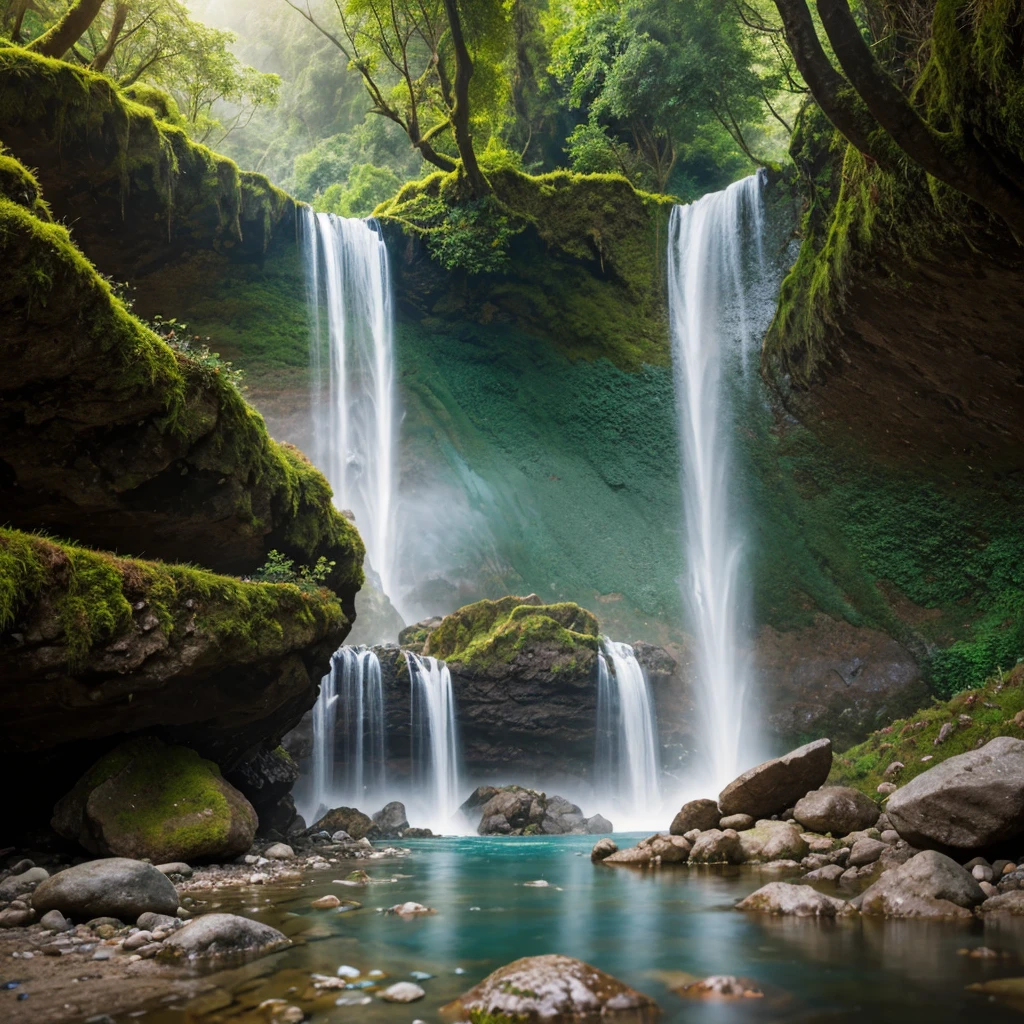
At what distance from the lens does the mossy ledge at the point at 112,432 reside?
6.51m

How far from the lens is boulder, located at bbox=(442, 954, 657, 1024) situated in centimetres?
332

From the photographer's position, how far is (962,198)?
24.0ft

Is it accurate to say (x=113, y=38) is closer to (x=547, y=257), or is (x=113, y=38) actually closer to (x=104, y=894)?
(x=547, y=257)

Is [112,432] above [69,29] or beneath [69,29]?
beneath

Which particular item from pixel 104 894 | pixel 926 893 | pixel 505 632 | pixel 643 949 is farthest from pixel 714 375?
pixel 104 894

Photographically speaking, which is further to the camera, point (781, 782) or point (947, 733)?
point (947, 733)

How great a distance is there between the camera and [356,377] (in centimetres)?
2522

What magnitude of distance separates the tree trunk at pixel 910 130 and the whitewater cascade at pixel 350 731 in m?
14.5

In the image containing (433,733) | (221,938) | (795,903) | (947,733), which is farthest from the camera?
(433,733)

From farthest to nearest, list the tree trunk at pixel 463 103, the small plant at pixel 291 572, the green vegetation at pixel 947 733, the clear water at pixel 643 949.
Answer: the tree trunk at pixel 463 103, the small plant at pixel 291 572, the green vegetation at pixel 947 733, the clear water at pixel 643 949

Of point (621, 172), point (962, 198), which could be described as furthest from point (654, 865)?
point (621, 172)

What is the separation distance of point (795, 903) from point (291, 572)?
756 cm

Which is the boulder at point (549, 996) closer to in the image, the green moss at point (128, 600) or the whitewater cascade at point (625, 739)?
the green moss at point (128, 600)

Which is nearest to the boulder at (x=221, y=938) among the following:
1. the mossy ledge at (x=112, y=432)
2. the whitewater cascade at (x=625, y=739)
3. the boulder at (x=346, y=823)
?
the mossy ledge at (x=112, y=432)
